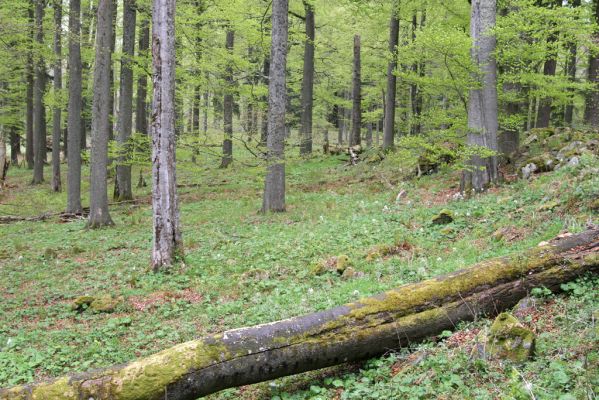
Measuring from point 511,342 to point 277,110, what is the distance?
10579 mm

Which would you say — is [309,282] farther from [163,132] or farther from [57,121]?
[57,121]

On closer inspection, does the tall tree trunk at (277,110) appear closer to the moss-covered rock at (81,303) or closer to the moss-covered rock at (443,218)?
the moss-covered rock at (443,218)

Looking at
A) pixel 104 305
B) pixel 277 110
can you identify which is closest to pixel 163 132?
pixel 104 305

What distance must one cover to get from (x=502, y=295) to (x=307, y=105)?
18512mm

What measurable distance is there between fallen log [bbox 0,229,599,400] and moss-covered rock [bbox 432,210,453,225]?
443 centimetres

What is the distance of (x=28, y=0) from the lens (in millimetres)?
20656

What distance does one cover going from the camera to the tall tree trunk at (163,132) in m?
8.79

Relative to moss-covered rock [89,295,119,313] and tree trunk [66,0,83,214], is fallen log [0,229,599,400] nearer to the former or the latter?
moss-covered rock [89,295,119,313]

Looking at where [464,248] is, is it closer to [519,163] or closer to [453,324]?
[453,324]

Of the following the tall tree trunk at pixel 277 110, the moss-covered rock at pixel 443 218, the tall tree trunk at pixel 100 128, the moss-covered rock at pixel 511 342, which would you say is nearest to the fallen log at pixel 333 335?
the moss-covered rock at pixel 511 342

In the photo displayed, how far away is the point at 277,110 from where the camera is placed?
13.5 meters

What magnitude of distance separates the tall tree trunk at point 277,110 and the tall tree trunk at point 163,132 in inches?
186

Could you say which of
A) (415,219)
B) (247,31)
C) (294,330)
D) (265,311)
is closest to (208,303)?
(265,311)

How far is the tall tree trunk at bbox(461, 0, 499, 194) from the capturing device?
37.9 ft
